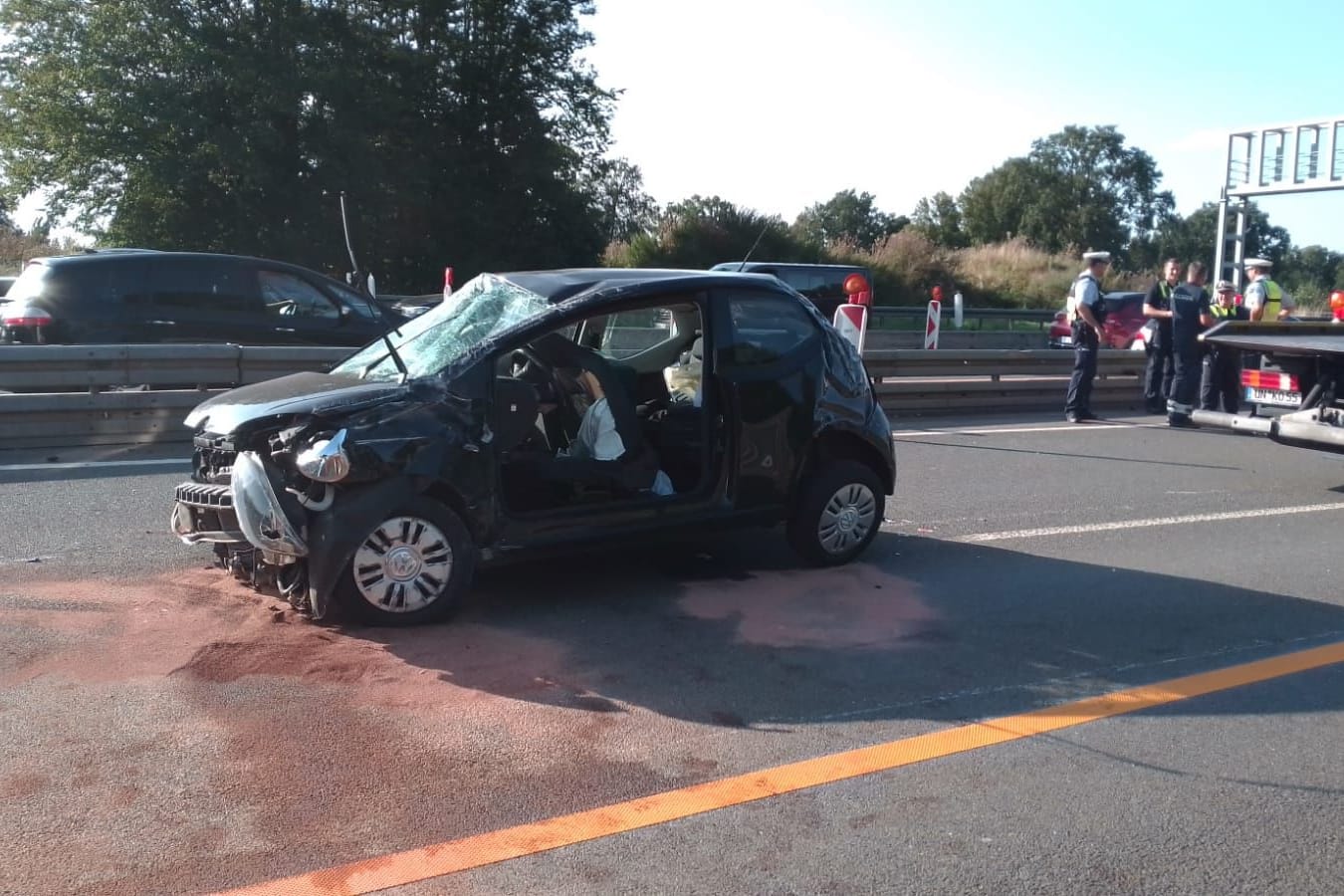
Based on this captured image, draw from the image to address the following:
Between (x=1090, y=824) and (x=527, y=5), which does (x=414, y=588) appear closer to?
(x=1090, y=824)

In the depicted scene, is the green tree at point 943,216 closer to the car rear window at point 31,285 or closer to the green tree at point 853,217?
the green tree at point 853,217

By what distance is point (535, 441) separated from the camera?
6.29 meters

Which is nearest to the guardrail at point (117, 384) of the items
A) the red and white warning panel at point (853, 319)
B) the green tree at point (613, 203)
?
the red and white warning panel at point (853, 319)

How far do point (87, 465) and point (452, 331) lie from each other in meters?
4.54

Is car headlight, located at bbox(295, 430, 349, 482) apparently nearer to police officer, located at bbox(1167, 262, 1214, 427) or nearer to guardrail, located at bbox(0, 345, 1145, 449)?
guardrail, located at bbox(0, 345, 1145, 449)

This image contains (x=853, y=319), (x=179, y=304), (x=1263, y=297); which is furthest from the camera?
(x=1263, y=297)

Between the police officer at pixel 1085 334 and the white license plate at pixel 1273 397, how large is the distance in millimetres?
3043

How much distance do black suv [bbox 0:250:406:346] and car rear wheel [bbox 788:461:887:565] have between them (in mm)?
7633

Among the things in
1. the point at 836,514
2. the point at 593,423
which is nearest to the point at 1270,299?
the point at 836,514

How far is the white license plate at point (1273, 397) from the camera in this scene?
34.7ft

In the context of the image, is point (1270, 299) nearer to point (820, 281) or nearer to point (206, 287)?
point (206, 287)

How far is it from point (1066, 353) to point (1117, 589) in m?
9.48

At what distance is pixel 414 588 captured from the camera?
18.4ft

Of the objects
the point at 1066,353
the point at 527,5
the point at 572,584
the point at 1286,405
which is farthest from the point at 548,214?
the point at 572,584
